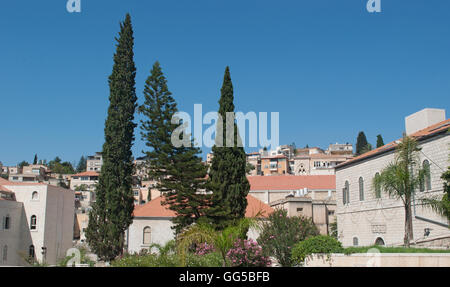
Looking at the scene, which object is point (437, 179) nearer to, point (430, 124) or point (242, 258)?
point (430, 124)

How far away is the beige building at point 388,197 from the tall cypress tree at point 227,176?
304 inches

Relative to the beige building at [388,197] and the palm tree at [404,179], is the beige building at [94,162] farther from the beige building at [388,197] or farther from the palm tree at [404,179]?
the palm tree at [404,179]

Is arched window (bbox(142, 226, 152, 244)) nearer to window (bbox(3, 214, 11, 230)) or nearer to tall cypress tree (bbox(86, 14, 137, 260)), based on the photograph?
tall cypress tree (bbox(86, 14, 137, 260))

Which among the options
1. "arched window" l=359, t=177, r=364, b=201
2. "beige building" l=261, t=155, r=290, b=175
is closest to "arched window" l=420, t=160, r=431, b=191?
"arched window" l=359, t=177, r=364, b=201

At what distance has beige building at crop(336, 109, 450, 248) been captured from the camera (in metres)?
20.8

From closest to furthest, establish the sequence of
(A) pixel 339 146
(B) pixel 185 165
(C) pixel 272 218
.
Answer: (C) pixel 272 218, (B) pixel 185 165, (A) pixel 339 146

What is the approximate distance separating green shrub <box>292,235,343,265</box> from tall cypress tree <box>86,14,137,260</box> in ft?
51.2

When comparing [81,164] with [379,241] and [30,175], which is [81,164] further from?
[379,241]

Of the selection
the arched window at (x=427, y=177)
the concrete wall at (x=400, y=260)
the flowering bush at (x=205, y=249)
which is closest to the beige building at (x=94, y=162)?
the arched window at (x=427, y=177)

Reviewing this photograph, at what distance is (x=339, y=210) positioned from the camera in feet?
104

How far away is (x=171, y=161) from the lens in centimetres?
3089

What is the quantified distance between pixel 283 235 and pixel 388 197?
11.1 metres
